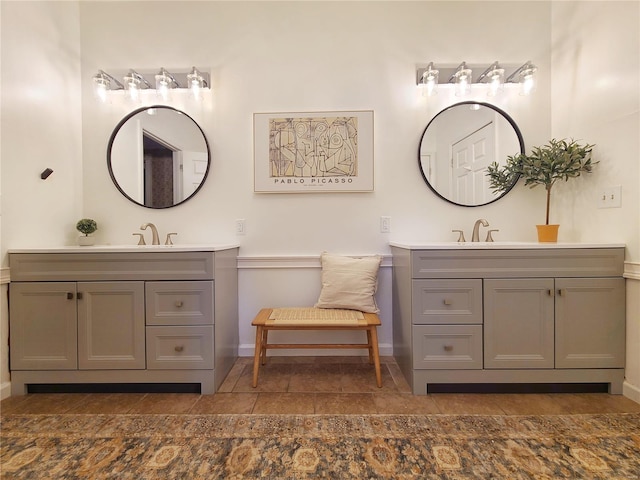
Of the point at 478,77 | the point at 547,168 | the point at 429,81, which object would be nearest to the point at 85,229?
the point at 429,81

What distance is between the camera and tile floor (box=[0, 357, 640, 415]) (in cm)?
168

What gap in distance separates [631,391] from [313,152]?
8.22 ft

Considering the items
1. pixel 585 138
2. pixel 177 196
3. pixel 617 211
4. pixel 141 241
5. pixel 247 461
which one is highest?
pixel 585 138

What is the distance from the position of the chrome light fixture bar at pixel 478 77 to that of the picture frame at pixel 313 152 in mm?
476

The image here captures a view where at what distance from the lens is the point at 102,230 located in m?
2.42

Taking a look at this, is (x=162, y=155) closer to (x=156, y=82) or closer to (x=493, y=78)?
(x=156, y=82)

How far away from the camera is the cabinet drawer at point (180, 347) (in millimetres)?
1854

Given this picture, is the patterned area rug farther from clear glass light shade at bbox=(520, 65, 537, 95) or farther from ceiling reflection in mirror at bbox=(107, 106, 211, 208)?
clear glass light shade at bbox=(520, 65, 537, 95)

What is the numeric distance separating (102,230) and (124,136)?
77cm

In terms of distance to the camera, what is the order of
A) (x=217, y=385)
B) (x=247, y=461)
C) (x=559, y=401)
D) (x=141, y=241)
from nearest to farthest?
1. (x=247, y=461)
2. (x=559, y=401)
3. (x=217, y=385)
4. (x=141, y=241)

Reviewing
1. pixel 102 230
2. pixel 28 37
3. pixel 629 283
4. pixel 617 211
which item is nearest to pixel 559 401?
pixel 629 283

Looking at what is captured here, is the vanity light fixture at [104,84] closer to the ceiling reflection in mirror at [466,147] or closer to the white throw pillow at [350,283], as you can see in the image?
the white throw pillow at [350,283]

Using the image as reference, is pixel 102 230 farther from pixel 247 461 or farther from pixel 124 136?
pixel 247 461

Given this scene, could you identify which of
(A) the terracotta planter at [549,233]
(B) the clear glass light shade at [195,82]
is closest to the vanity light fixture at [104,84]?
(B) the clear glass light shade at [195,82]
